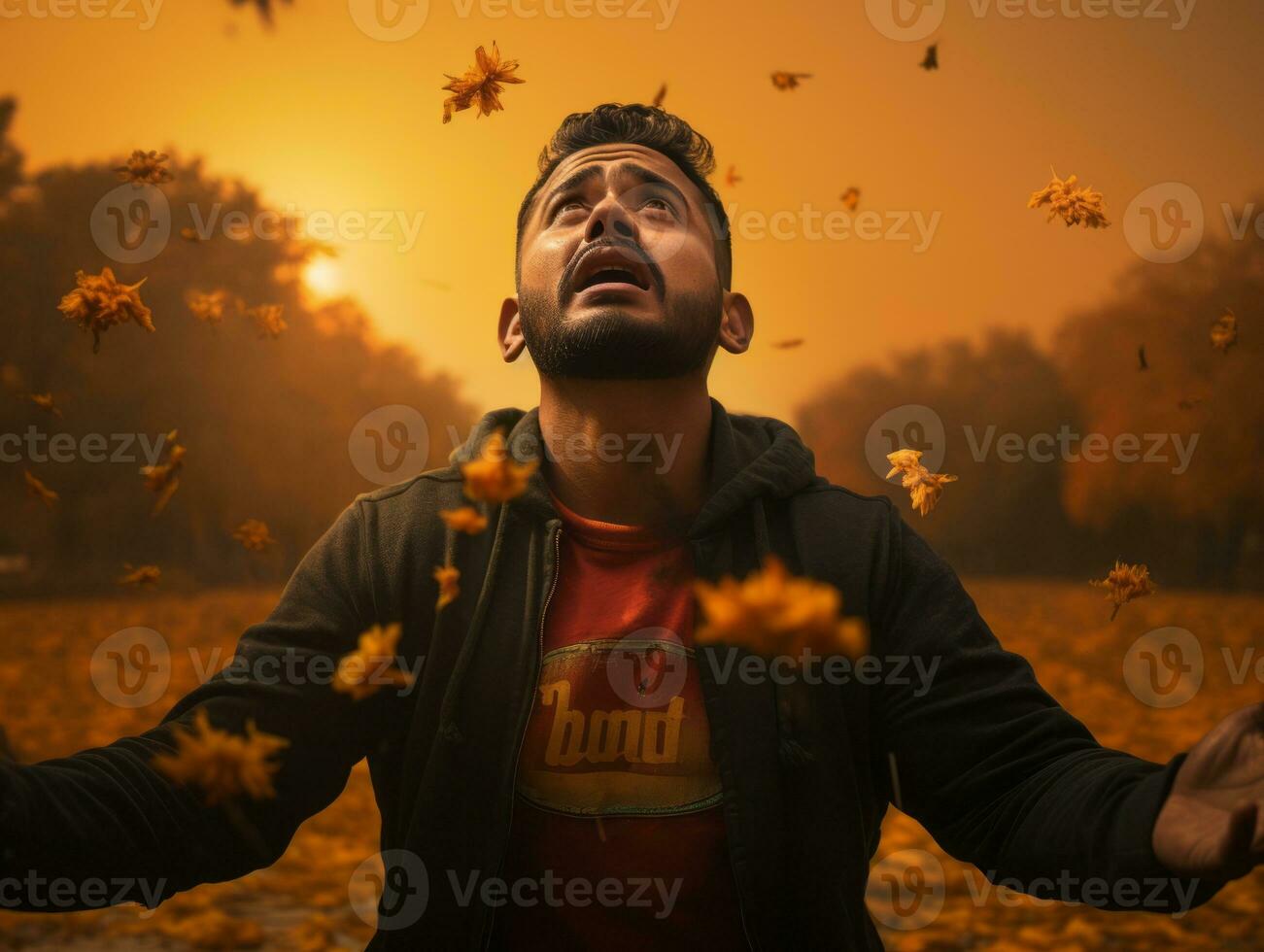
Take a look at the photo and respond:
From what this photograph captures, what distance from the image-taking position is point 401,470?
3938 mm

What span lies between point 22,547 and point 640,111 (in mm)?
7471

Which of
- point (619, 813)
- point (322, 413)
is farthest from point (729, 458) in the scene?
point (322, 413)

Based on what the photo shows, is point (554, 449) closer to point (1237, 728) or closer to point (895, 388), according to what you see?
point (1237, 728)

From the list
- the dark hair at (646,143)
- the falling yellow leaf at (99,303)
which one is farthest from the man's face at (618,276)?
the falling yellow leaf at (99,303)

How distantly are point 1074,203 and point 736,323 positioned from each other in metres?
0.90

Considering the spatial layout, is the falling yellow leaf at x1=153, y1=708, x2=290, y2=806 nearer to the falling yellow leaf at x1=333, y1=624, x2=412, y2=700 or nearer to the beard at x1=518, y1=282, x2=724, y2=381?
the falling yellow leaf at x1=333, y1=624, x2=412, y2=700

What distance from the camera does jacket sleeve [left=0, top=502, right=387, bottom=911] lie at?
140 cm

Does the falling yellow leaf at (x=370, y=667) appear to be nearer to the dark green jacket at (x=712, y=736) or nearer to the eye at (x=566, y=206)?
the dark green jacket at (x=712, y=736)

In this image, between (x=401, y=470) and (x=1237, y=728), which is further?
(x=401, y=470)

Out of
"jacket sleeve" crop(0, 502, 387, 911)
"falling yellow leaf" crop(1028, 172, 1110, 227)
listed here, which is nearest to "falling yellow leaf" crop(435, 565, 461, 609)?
"jacket sleeve" crop(0, 502, 387, 911)

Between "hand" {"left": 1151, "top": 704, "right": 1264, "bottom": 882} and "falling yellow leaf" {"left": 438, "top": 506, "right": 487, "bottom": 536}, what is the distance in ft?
3.75

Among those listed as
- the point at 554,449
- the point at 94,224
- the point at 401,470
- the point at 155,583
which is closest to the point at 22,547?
the point at 94,224

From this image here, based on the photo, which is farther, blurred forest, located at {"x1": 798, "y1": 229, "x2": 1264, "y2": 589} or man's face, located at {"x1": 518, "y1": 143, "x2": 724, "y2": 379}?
blurred forest, located at {"x1": 798, "y1": 229, "x2": 1264, "y2": 589}

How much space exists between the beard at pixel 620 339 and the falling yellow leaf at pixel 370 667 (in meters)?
0.57
